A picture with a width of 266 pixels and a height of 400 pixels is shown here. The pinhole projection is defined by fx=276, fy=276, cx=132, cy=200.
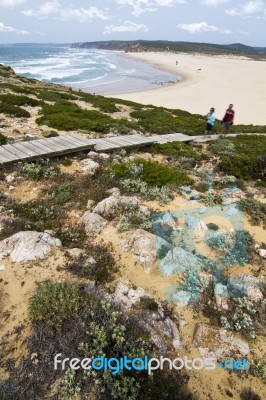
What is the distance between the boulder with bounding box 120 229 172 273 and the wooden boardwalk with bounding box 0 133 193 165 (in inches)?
186

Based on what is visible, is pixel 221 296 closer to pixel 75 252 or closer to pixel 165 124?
pixel 75 252

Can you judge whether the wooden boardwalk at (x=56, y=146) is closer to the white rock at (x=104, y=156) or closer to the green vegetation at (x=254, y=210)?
the white rock at (x=104, y=156)

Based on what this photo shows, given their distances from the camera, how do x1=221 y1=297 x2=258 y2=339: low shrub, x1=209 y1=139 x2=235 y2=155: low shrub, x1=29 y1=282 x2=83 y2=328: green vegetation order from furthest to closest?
x1=209 y1=139 x2=235 y2=155: low shrub < x1=221 y1=297 x2=258 y2=339: low shrub < x1=29 y1=282 x2=83 y2=328: green vegetation

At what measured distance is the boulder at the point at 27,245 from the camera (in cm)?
547

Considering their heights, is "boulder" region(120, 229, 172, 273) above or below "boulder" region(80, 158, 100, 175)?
below

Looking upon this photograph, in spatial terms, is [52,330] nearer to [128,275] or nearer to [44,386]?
[44,386]

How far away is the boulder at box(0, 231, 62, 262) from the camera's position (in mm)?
5473

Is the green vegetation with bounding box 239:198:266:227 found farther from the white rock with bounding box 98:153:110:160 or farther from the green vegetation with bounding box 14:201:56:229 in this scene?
the green vegetation with bounding box 14:201:56:229

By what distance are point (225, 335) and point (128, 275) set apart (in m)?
2.03

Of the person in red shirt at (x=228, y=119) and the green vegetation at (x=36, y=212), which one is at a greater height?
the person in red shirt at (x=228, y=119)

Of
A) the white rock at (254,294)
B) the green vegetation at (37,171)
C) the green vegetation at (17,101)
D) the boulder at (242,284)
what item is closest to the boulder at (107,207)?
the green vegetation at (37,171)

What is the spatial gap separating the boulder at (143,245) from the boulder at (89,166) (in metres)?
3.34

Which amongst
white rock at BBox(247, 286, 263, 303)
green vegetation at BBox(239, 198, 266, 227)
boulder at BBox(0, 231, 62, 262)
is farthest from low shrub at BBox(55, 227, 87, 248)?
green vegetation at BBox(239, 198, 266, 227)

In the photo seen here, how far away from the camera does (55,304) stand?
14.3ft
